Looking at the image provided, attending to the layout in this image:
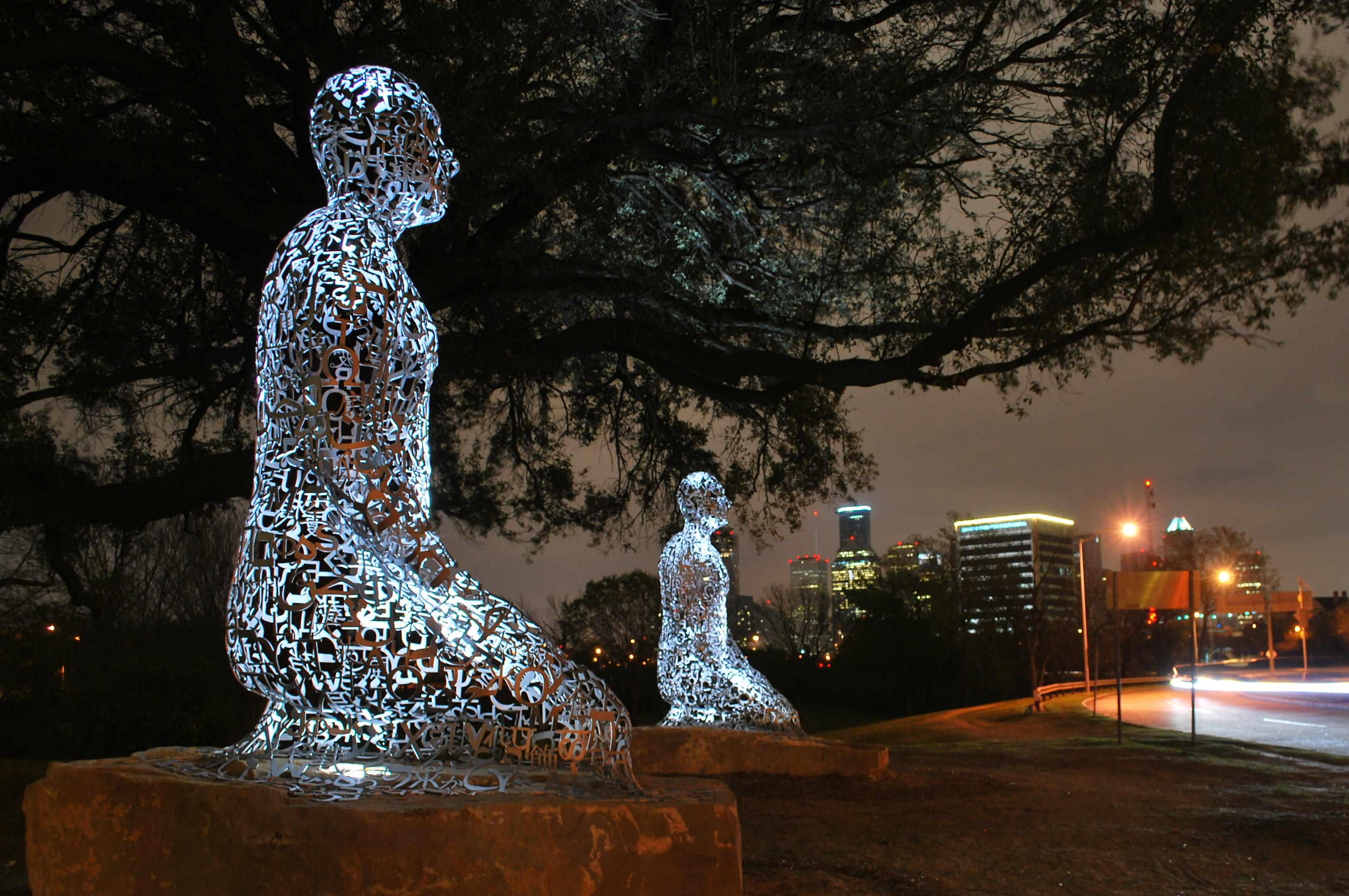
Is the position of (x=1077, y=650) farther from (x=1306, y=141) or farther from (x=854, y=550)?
(x=1306, y=141)

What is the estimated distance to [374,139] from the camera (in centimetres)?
476

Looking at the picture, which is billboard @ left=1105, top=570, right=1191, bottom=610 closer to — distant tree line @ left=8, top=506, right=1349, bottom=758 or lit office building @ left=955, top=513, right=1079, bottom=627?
distant tree line @ left=8, top=506, right=1349, bottom=758

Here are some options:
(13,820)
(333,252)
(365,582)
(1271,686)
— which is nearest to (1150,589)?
(365,582)

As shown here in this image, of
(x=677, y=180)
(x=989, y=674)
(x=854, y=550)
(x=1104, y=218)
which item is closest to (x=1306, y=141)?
(x=1104, y=218)

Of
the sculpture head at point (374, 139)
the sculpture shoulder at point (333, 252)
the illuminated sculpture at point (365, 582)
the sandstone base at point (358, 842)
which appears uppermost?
the sculpture head at point (374, 139)

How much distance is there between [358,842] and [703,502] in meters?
6.46

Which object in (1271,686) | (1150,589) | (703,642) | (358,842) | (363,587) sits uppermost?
(1150,589)

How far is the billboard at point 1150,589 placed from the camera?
1277 centimetres

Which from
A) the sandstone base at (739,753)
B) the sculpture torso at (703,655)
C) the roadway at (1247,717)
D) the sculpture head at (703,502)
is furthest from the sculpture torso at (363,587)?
the roadway at (1247,717)

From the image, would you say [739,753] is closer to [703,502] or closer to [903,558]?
[703,502]

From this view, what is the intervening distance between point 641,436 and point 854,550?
29352 mm

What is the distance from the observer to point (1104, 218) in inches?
350

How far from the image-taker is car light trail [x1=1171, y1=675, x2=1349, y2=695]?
24.1 metres

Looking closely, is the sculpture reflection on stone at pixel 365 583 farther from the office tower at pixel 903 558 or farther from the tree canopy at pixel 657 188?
the office tower at pixel 903 558
